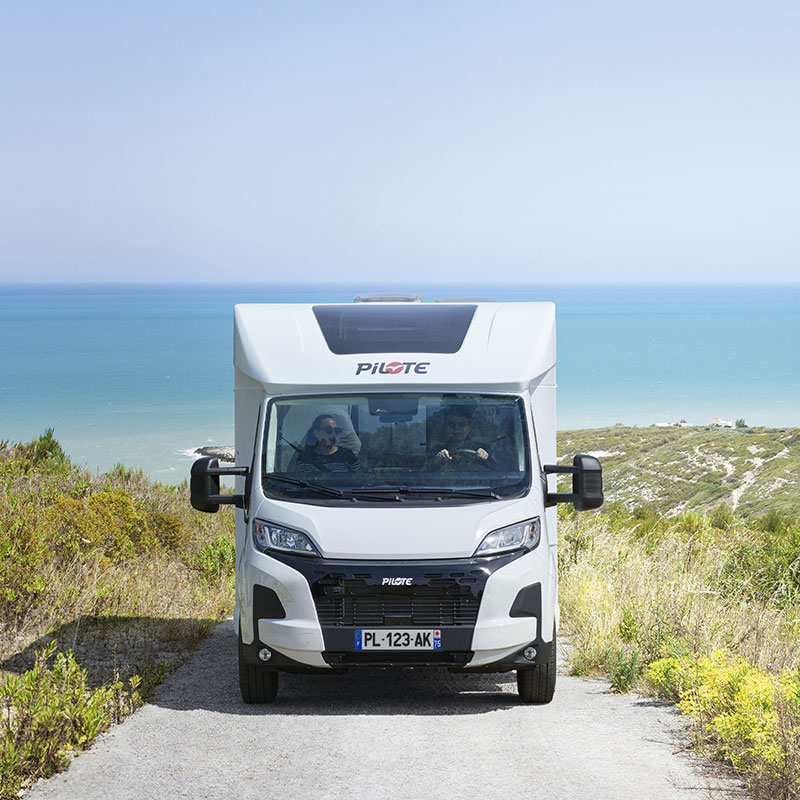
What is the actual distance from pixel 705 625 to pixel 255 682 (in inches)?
143

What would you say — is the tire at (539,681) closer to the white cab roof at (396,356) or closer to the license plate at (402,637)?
the license plate at (402,637)

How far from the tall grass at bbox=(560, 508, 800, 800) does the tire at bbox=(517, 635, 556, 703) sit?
649 mm

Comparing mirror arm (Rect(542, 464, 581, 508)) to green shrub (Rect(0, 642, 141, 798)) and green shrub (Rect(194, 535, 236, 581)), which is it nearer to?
green shrub (Rect(0, 642, 141, 798))

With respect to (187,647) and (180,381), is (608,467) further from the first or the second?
(180,381)

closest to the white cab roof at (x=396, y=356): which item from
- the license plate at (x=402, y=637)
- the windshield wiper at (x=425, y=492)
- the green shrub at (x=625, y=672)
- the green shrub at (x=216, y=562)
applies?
the windshield wiper at (x=425, y=492)

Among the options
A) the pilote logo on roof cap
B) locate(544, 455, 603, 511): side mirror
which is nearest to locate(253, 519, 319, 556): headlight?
the pilote logo on roof cap

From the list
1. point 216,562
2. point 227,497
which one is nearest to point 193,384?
point 216,562

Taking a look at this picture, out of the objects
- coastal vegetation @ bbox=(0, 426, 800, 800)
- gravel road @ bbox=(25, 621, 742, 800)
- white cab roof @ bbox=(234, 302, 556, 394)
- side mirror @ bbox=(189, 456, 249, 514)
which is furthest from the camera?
white cab roof @ bbox=(234, 302, 556, 394)

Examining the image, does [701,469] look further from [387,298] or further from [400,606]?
[400,606]

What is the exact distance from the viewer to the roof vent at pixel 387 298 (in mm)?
9727

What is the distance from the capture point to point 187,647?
32.2ft

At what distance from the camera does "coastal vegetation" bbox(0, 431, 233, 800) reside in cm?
630

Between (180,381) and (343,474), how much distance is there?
8429 centimetres

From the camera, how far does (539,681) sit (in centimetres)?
775
